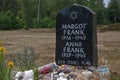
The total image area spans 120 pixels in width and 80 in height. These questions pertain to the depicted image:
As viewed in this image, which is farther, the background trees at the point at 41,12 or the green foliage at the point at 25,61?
the background trees at the point at 41,12

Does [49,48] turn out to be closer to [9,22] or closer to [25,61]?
[25,61]

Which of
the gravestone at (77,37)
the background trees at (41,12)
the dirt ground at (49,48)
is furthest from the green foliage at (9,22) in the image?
the gravestone at (77,37)

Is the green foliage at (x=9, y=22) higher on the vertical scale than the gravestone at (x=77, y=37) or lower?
lower

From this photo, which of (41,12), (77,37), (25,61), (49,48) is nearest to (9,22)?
(41,12)

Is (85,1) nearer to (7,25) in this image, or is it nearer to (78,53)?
(7,25)

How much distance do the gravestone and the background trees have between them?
123 feet

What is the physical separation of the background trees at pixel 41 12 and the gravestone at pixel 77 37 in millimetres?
37628

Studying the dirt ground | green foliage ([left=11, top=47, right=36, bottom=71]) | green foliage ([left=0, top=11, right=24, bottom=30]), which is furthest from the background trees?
green foliage ([left=11, top=47, right=36, bottom=71])

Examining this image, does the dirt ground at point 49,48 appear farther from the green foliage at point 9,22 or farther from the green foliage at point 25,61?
the green foliage at point 9,22

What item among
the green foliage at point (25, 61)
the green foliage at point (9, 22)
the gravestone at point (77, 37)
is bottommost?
the green foliage at point (9, 22)

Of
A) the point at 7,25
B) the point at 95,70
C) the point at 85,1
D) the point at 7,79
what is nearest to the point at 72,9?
the point at 95,70

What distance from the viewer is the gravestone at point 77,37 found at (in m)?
8.34

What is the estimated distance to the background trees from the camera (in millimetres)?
51156

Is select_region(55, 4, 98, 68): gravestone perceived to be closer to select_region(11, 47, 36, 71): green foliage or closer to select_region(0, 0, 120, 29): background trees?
select_region(11, 47, 36, 71): green foliage
